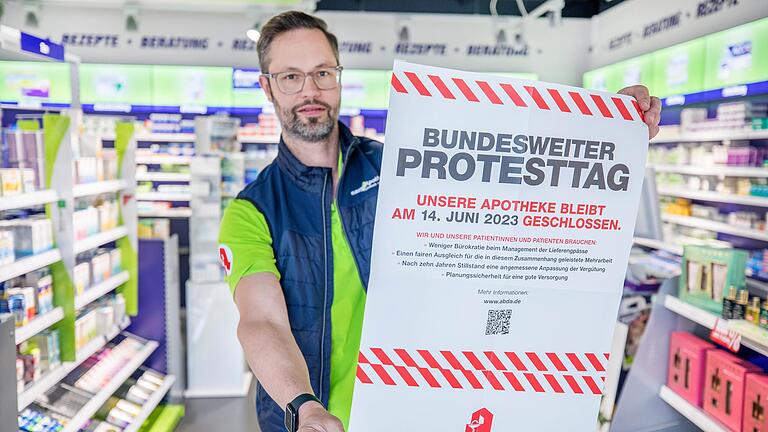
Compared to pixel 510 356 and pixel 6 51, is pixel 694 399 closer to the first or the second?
pixel 510 356

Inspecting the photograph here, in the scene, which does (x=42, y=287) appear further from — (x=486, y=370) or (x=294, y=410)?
(x=486, y=370)

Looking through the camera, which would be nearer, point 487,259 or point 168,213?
point 487,259

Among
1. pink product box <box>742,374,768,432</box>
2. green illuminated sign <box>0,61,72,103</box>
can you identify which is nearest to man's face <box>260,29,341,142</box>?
A: pink product box <box>742,374,768,432</box>

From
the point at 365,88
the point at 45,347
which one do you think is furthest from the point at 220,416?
the point at 365,88

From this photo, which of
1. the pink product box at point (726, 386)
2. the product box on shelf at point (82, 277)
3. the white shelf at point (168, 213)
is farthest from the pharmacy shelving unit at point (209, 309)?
the pink product box at point (726, 386)

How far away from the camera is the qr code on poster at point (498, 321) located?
53.4 inches

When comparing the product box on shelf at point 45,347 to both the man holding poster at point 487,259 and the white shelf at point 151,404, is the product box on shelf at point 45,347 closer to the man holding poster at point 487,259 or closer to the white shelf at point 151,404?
the white shelf at point 151,404

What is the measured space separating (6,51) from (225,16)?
7280mm

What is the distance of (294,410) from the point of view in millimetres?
1279

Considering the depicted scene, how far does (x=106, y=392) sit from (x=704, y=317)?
343 cm

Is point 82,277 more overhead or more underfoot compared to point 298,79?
more underfoot

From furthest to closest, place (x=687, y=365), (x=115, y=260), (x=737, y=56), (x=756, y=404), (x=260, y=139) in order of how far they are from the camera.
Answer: (x=260, y=139) < (x=737, y=56) < (x=115, y=260) < (x=687, y=365) < (x=756, y=404)

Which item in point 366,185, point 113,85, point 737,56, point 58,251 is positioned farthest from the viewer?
point 113,85

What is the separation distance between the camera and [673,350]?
3590 millimetres
